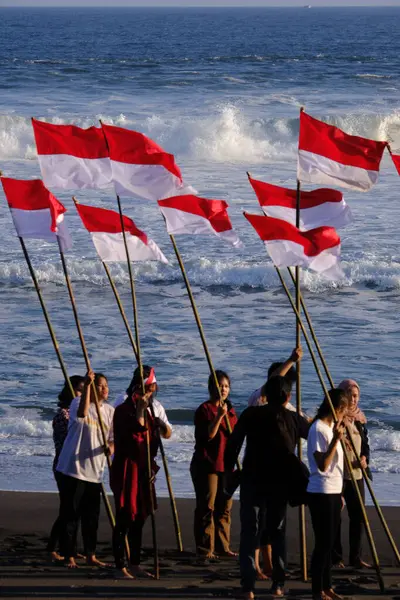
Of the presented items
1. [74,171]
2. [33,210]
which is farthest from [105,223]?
[33,210]

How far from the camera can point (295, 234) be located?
756 cm

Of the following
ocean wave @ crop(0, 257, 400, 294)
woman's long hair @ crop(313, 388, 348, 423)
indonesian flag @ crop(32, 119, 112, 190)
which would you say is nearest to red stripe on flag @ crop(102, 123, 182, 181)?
indonesian flag @ crop(32, 119, 112, 190)

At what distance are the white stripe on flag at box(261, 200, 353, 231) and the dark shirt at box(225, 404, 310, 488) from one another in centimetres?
167

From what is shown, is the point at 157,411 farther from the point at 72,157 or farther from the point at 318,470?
the point at 72,157

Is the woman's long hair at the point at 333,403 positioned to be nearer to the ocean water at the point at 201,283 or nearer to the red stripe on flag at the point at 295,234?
the red stripe on flag at the point at 295,234

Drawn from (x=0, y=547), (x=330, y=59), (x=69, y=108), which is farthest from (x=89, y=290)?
(x=330, y=59)

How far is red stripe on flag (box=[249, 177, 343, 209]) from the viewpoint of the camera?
8.14m

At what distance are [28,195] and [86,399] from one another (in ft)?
4.95

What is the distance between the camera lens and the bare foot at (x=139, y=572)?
24.7 feet

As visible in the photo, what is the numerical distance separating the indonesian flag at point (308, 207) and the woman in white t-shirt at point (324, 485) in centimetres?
165

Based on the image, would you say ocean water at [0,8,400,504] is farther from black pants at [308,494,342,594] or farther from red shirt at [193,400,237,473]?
black pants at [308,494,342,594]

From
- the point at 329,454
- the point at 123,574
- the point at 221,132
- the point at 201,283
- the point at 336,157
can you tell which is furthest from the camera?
the point at 221,132

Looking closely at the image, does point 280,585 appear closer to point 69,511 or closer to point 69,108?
point 69,511

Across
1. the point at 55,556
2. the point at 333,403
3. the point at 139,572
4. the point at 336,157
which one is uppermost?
the point at 336,157
